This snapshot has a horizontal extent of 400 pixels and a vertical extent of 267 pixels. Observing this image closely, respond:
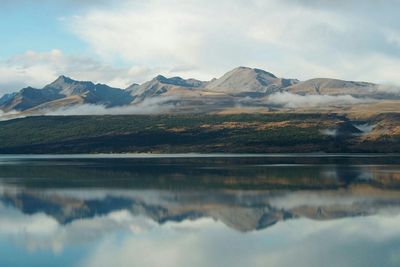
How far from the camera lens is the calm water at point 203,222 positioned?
34562mm

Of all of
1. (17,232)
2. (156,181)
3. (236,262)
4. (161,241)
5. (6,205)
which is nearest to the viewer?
(236,262)

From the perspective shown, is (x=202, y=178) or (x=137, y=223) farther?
(x=202, y=178)

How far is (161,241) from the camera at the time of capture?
4000cm

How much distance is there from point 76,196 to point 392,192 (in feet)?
114

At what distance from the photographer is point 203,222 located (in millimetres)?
47469

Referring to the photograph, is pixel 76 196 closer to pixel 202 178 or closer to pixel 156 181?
pixel 156 181

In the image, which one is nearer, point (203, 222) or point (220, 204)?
point (203, 222)

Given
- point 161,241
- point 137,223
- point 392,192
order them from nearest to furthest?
point 161,241 → point 137,223 → point 392,192

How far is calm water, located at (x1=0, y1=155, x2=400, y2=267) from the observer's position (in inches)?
1361

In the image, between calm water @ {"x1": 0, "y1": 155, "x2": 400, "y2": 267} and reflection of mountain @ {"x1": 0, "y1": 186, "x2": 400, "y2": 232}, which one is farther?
reflection of mountain @ {"x1": 0, "y1": 186, "x2": 400, "y2": 232}

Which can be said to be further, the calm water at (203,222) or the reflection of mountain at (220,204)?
the reflection of mountain at (220,204)

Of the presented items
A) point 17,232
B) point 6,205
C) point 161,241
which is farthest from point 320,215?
point 6,205

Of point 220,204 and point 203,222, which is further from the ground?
point 203,222

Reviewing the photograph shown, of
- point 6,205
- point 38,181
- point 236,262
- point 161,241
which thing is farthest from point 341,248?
point 38,181
